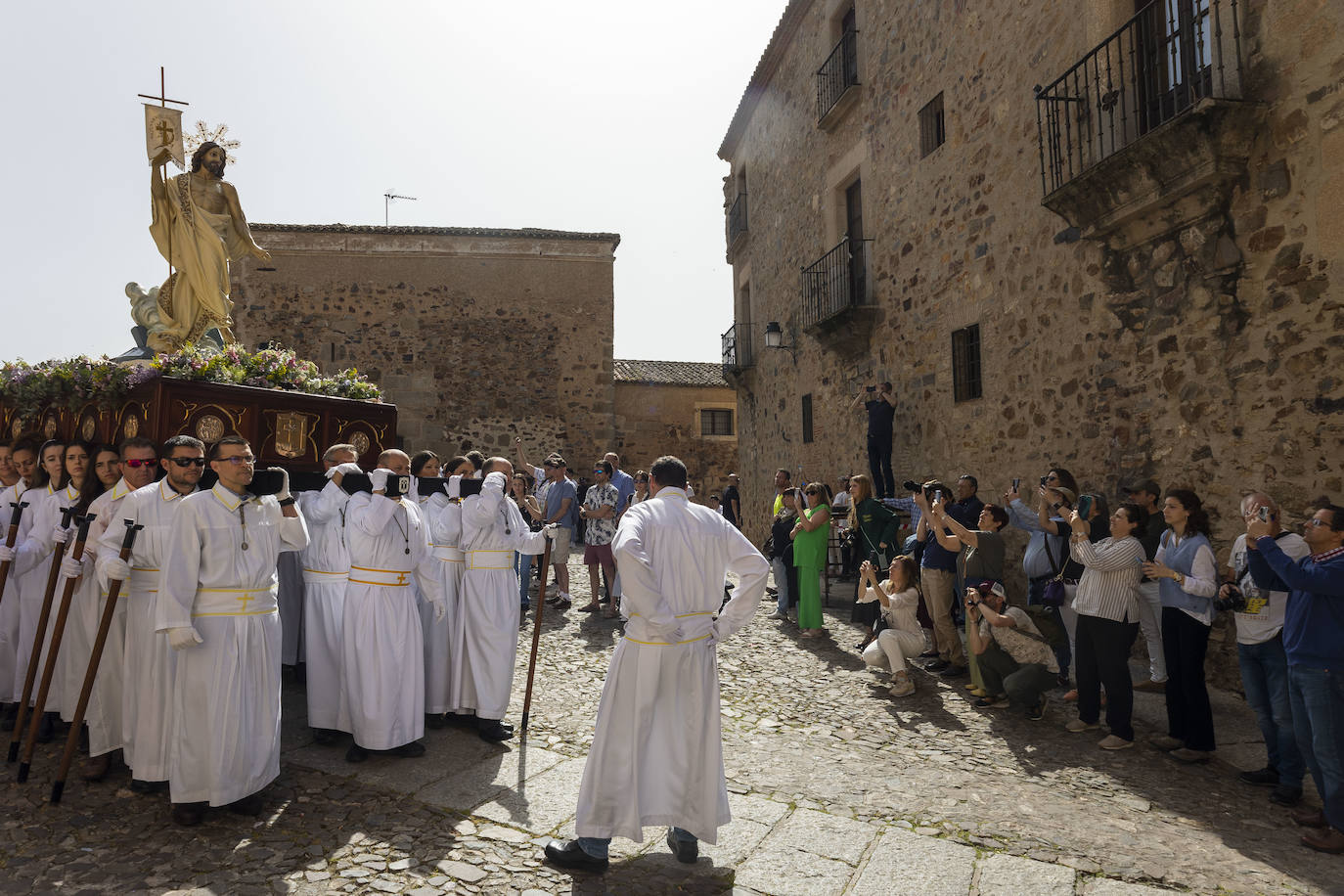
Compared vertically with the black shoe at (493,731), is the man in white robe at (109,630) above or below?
above

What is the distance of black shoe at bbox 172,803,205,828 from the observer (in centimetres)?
382

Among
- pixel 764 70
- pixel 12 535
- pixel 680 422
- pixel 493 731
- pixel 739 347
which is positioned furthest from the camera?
pixel 680 422

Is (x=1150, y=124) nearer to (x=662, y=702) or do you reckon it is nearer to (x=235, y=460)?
(x=662, y=702)

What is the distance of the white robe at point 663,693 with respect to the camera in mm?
3500

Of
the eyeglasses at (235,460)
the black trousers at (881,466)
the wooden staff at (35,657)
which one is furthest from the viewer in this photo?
the black trousers at (881,466)

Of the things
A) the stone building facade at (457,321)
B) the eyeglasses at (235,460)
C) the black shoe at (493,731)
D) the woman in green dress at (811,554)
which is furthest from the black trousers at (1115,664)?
the stone building facade at (457,321)

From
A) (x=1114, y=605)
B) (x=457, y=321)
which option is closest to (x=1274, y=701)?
(x=1114, y=605)

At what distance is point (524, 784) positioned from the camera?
172 inches

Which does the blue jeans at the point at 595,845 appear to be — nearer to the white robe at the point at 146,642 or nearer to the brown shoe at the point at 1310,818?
the white robe at the point at 146,642

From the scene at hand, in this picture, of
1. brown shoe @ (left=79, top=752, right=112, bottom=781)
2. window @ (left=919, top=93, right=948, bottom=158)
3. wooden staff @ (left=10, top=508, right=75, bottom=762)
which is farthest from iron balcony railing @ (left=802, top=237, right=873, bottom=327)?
brown shoe @ (left=79, top=752, right=112, bottom=781)

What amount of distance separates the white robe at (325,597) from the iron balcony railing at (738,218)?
1453cm

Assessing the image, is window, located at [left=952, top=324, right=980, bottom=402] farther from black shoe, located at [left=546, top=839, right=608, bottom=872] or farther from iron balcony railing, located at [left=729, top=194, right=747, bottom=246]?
iron balcony railing, located at [left=729, top=194, right=747, bottom=246]

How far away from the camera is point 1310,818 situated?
383cm

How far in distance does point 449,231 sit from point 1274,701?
19.9m
